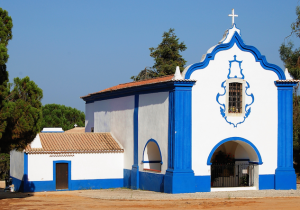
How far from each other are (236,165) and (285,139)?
2547mm

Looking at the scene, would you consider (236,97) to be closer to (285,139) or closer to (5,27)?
(285,139)

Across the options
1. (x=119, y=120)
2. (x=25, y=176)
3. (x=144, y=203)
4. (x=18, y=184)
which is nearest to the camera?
Answer: (x=144, y=203)

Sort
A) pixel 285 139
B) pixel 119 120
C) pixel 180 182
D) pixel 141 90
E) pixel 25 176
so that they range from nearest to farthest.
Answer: pixel 180 182 < pixel 285 139 < pixel 25 176 < pixel 141 90 < pixel 119 120

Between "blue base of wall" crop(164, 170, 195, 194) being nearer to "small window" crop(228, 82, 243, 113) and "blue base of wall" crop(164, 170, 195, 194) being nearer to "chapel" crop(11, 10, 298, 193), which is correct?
"chapel" crop(11, 10, 298, 193)

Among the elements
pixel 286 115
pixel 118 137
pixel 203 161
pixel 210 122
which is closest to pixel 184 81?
pixel 210 122

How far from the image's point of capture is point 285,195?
1939cm

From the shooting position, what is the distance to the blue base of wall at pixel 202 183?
20.1 m

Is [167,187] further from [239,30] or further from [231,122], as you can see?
[239,30]

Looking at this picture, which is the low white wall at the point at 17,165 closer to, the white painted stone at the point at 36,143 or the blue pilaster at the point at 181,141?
the white painted stone at the point at 36,143

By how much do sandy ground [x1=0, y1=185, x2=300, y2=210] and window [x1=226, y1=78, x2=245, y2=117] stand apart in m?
3.57

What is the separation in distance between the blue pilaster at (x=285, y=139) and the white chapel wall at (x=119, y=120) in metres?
7.25

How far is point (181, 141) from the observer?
19.9 m

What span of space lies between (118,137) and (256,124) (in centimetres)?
780

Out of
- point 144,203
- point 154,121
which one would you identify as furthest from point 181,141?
point 144,203
